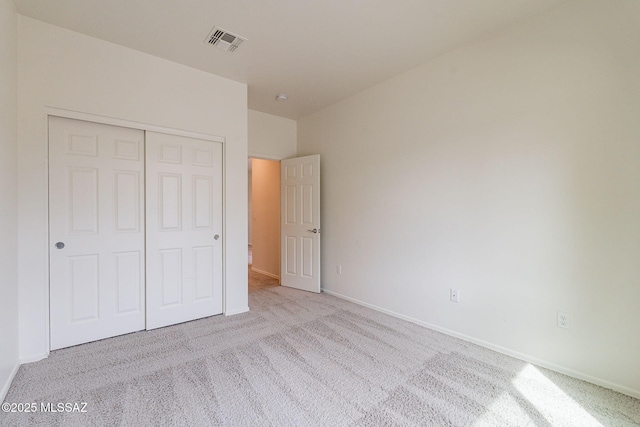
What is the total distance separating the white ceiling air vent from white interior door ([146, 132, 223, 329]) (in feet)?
3.32

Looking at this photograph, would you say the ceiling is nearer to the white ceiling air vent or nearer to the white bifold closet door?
the white ceiling air vent

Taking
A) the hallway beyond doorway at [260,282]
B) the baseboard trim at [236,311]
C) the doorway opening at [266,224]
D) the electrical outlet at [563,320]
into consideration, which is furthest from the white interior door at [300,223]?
the electrical outlet at [563,320]

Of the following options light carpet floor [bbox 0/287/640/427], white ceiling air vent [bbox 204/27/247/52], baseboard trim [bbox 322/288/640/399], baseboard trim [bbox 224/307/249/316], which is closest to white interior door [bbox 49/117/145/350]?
light carpet floor [bbox 0/287/640/427]

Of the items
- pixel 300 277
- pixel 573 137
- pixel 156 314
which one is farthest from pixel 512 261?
pixel 156 314

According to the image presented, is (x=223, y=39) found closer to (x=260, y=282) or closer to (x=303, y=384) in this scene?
(x=303, y=384)

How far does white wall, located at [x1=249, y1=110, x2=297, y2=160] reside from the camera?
4145mm

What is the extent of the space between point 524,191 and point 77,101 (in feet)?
12.7

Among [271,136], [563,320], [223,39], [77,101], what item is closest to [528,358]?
[563,320]

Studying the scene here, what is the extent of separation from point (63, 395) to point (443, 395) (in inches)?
97.9

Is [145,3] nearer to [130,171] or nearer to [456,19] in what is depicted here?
[130,171]

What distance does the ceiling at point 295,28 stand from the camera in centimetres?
207

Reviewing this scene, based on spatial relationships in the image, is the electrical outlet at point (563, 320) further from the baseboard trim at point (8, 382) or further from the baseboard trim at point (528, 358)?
the baseboard trim at point (8, 382)

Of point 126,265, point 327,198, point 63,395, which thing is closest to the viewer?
point 63,395

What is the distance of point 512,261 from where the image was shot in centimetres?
230
